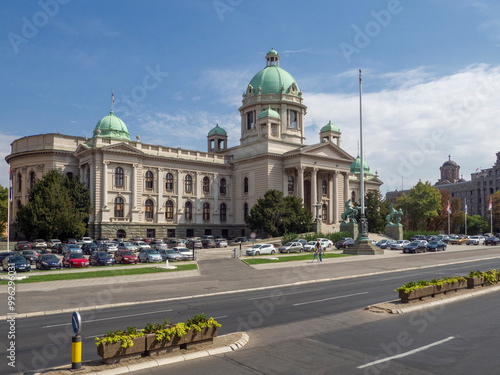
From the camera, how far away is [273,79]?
93250mm

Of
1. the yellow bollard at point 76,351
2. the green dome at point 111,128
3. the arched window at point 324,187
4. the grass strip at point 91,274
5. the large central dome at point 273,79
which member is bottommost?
the grass strip at point 91,274

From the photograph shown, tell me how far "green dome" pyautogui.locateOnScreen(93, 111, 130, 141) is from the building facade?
168 mm

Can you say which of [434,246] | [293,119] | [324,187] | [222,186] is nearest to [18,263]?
[434,246]

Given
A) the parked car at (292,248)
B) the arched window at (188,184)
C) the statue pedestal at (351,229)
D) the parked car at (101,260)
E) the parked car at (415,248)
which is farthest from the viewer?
the arched window at (188,184)

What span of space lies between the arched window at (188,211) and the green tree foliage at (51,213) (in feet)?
64.7

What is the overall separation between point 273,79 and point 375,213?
113ft

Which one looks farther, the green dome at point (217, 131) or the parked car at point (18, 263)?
the green dome at point (217, 131)

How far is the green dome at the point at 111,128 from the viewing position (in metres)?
74.8

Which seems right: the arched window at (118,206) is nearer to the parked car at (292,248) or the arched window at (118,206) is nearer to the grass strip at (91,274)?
the parked car at (292,248)

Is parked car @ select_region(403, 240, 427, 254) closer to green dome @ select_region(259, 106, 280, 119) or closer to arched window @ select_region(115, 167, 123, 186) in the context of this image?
green dome @ select_region(259, 106, 280, 119)

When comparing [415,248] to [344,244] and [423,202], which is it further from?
[423,202]

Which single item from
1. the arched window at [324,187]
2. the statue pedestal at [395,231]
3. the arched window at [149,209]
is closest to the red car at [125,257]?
the arched window at [149,209]

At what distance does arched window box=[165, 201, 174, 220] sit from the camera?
3081 inches

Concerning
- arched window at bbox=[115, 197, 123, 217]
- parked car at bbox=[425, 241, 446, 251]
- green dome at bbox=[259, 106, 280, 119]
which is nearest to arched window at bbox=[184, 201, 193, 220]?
arched window at bbox=[115, 197, 123, 217]
